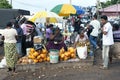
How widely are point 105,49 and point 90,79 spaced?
6.82 ft

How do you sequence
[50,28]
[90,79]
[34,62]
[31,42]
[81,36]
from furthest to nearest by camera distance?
[50,28] → [31,42] → [81,36] → [34,62] → [90,79]

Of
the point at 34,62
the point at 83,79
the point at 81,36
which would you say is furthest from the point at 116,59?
the point at 83,79

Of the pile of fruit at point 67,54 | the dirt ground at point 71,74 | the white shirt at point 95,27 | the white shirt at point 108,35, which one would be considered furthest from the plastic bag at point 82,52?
the white shirt at point 95,27

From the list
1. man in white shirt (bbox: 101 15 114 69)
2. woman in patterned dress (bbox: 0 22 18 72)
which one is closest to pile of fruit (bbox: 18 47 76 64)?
woman in patterned dress (bbox: 0 22 18 72)

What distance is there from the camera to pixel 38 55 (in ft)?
44.4

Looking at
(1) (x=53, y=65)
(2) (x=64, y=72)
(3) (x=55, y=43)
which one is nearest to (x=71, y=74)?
(2) (x=64, y=72)

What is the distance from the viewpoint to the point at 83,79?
1076 centimetres

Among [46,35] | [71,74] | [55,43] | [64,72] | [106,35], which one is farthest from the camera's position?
[46,35]

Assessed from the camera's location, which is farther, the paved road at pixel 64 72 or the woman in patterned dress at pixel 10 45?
the woman in patterned dress at pixel 10 45

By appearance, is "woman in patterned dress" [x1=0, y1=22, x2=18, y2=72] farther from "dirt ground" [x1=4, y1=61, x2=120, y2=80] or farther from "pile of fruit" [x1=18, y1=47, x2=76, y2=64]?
"pile of fruit" [x1=18, y1=47, x2=76, y2=64]

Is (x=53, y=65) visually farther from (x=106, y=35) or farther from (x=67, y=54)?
(x=106, y=35)

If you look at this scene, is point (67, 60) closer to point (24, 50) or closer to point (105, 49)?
point (105, 49)

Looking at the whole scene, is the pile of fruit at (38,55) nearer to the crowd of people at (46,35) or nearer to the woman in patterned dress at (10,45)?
the crowd of people at (46,35)

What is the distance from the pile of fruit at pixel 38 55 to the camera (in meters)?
13.4
